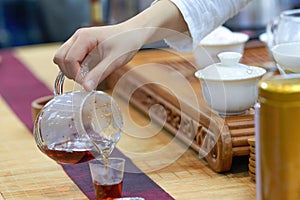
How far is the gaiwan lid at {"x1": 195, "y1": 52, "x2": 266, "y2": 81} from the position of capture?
1.25 metres

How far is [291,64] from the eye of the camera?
123cm

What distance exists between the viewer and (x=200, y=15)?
1.35 metres

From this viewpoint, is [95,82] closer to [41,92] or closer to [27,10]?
[41,92]

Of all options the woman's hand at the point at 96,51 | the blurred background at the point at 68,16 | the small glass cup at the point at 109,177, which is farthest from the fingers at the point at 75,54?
the blurred background at the point at 68,16

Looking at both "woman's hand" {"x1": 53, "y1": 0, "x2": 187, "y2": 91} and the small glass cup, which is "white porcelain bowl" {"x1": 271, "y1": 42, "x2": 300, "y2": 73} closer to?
"woman's hand" {"x1": 53, "y1": 0, "x2": 187, "y2": 91}

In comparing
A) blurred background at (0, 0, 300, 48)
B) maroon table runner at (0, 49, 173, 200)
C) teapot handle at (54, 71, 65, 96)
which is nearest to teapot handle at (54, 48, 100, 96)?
teapot handle at (54, 71, 65, 96)

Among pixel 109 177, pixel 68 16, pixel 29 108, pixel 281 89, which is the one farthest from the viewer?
pixel 68 16

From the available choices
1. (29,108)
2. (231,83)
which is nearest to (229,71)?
(231,83)

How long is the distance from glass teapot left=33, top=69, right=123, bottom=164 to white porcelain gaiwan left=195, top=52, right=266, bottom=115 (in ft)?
0.60

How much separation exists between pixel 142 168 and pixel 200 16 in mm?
302

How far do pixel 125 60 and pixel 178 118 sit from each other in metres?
0.20

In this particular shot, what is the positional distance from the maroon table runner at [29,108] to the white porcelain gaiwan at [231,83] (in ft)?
0.61

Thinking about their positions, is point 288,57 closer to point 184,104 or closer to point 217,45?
point 184,104

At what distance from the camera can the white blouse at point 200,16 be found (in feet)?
4.35
